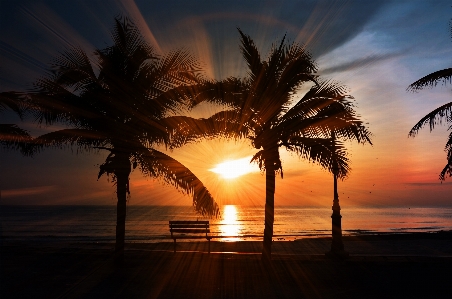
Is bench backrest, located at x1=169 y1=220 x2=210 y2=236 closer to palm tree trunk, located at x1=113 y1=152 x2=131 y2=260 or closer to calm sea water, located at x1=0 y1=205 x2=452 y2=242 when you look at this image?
calm sea water, located at x1=0 y1=205 x2=452 y2=242

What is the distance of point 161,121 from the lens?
13008 millimetres

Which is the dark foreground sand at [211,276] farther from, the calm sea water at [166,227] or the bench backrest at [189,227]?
the calm sea water at [166,227]

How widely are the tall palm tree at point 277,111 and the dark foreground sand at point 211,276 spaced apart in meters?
1.50

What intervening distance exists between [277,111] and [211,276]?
4.98 metres

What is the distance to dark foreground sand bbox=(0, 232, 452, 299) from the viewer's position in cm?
976

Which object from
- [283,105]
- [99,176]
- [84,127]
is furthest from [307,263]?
[84,127]

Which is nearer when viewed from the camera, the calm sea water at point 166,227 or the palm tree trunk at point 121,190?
the palm tree trunk at point 121,190

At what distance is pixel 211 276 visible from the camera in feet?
37.6

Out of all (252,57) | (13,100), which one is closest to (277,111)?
(252,57)

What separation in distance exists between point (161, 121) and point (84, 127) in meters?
2.29

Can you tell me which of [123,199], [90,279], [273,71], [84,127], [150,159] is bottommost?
[90,279]

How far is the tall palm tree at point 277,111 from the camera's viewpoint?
1259 centimetres

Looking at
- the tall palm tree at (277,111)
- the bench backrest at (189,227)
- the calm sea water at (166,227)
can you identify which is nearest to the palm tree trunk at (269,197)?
the tall palm tree at (277,111)

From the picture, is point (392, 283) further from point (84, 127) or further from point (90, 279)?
point (84, 127)
